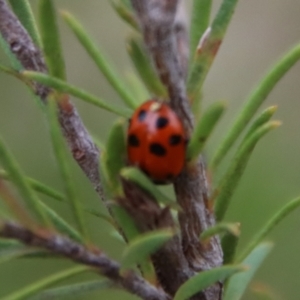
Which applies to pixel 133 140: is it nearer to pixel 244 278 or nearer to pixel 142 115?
pixel 142 115

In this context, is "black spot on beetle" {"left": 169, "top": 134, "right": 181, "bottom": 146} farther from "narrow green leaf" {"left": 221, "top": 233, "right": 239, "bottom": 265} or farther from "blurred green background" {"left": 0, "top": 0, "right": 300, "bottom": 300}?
"blurred green background" {"left": 0, "top": 0, "right": 300, "bottom": 300}

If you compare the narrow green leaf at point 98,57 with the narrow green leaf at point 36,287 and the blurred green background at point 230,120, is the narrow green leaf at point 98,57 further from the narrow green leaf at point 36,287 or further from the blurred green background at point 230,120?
the blurred green background at point 230,120

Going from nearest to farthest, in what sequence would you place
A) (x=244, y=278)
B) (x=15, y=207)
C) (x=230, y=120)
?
(x=15, y=207), (x=244, y=278), (x=230, y=120)

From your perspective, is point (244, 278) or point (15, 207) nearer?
point (15, 207)

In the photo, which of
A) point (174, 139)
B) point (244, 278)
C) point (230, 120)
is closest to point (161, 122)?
point (174, 139)

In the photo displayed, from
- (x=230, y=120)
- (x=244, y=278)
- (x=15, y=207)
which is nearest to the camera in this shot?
(x=15, y=207)

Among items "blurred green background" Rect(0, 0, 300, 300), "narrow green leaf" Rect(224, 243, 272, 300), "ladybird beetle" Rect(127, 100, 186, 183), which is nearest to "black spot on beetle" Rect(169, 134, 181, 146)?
"ladybird beetle" Rect(127, 100, 186, 183)

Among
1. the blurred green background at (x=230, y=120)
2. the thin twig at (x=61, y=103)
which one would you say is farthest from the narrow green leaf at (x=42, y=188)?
the blurred green background at (x=230, y=120)
